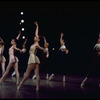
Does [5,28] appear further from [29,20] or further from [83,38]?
[83,38]

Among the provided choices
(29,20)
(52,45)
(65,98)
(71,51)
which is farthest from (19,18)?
(65,98)

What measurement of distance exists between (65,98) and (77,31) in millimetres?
11249

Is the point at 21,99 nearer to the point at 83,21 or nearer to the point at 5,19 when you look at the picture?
the point at 83,21

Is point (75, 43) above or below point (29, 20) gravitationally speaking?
below

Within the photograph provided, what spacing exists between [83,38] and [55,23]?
2.26 meters

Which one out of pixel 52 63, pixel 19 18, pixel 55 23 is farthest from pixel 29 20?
pixel 52 63

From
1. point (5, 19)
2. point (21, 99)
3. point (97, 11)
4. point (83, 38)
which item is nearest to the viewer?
point (21, 99)

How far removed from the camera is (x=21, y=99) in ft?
19.0

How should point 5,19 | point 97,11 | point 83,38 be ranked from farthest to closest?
1. point 5,19
2. point 83,38
3. point 97,11

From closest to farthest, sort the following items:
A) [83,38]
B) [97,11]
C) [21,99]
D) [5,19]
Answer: [21,99], [97,11], [83,38], [5,19]

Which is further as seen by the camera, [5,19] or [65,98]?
[5,19]

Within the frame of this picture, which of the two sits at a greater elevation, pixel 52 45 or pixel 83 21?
pixel 83 21

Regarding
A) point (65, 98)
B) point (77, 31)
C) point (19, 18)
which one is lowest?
point (65, 98)

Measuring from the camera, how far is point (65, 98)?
19.7 ft
